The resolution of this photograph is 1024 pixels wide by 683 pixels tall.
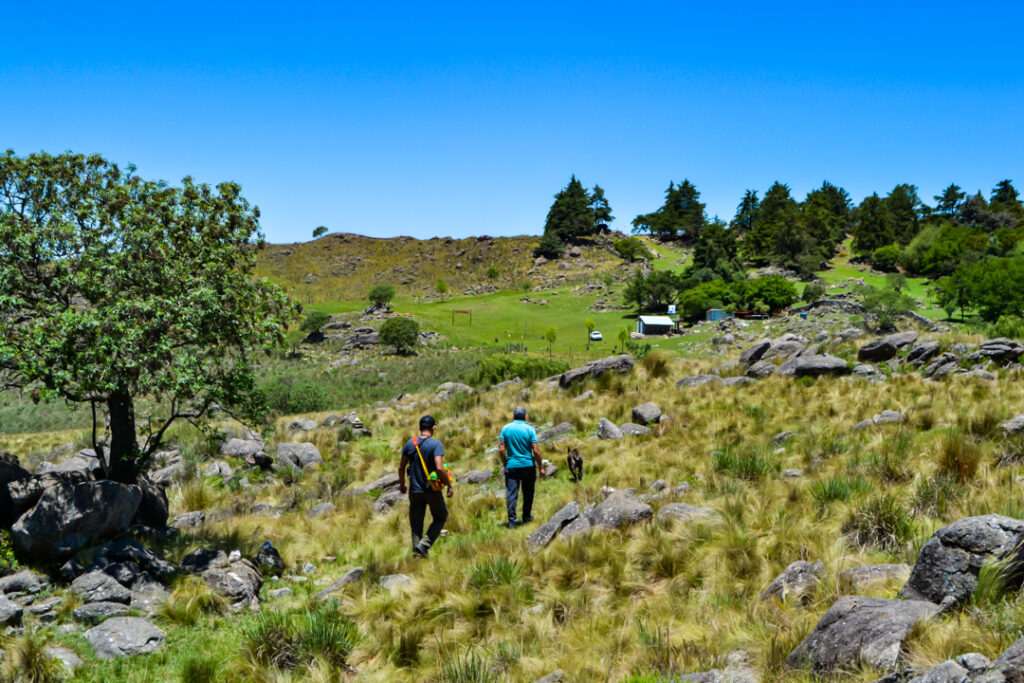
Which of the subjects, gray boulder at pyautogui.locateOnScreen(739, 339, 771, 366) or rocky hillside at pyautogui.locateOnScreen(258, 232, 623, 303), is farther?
rocky hillside at pyautogui.locateOnScreen(258, 232, 623, 303)

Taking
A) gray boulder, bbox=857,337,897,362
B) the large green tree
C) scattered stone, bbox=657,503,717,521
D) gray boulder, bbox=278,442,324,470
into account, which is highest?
the large green tree

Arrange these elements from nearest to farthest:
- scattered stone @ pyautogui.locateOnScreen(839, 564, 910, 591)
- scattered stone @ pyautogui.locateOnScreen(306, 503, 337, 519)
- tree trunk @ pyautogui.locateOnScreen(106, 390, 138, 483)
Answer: scattered stone @ pyautogui.locateOnScreen(839, 564, 910, 591) → tree trunk @ pyautogui.locateOnScreen(106, 390, 138, 483) → scattered stone @ pyautogui.locateOnScreen(306, 503, 337, 519)

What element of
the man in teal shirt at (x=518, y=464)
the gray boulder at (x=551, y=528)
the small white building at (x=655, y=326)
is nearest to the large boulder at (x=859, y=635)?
the gray boulder at (x=551, y=528)

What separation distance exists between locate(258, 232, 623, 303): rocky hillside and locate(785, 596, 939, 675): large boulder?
11243 centimetres

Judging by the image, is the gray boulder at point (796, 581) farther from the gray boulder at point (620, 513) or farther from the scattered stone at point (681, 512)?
the gray boulder at point (620, 513)

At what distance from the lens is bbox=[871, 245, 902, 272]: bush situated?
93.5 m

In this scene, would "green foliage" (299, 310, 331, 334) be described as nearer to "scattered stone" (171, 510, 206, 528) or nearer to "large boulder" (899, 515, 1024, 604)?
"scattered stone" (171, 510, 206, 528)

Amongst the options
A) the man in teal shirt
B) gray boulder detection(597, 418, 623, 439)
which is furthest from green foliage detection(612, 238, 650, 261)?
the man in teal shirt

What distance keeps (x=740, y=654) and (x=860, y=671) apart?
103 cm

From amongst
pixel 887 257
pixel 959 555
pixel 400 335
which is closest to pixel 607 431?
pixel 959 555

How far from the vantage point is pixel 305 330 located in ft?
270

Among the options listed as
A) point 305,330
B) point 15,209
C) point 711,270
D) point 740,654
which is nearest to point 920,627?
point 740,654

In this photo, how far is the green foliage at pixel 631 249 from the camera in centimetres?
12231

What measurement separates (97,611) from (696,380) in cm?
1863
